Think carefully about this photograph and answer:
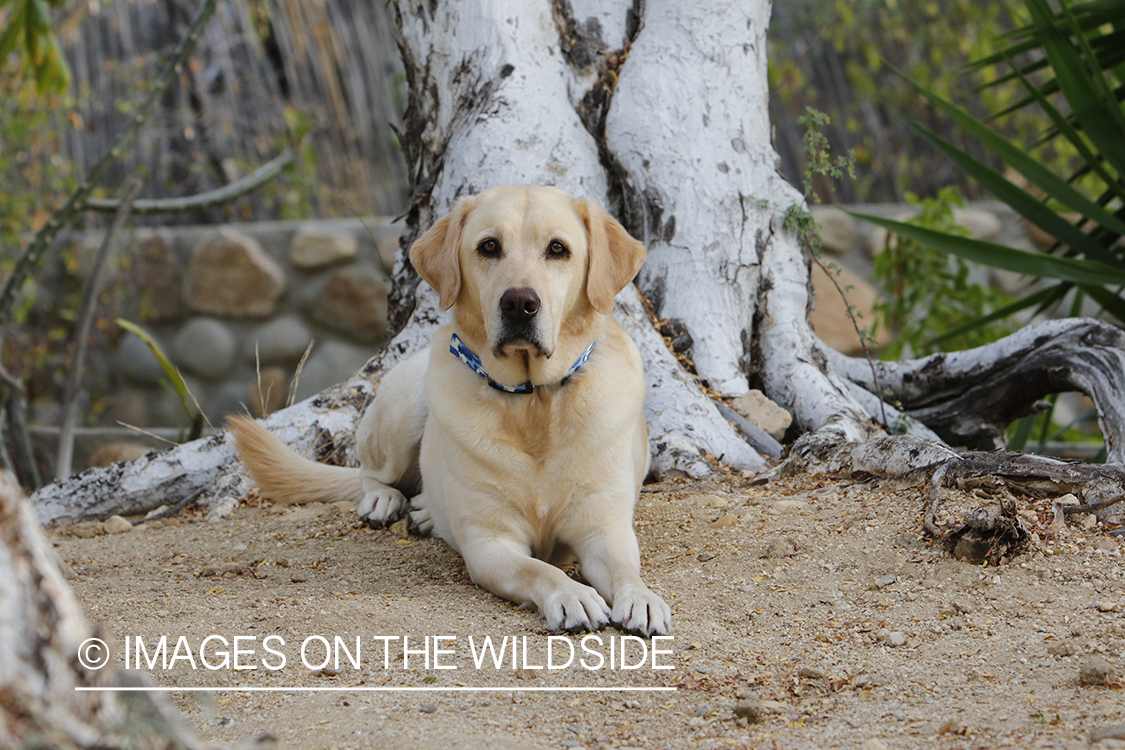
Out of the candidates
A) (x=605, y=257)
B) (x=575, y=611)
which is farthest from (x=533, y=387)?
(x=575, y=611)

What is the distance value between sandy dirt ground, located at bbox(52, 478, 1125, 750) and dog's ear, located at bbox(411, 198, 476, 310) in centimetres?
76

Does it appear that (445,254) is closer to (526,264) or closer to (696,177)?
(526,264)

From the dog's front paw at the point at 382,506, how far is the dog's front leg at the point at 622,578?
2.72 feet

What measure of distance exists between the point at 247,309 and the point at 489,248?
4115 millimetres

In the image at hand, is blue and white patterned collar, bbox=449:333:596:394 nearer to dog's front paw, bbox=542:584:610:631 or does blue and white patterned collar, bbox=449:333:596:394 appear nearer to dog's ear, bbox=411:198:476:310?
dog's ear, bbox=411:198:476:310

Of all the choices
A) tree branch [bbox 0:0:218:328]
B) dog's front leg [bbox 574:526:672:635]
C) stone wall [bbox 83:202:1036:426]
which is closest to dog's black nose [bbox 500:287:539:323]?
dog's front leg [bbox 574:526:672:635]

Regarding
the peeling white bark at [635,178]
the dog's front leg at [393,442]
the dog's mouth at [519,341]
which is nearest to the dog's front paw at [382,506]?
the dog's front leg at [393,442]

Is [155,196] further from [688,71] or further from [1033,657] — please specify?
[1033,657]

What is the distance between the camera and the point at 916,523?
88.4 inches

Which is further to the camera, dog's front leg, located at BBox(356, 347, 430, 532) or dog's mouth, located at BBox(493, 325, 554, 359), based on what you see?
dog's front leg, located at BBox(356, 347, 430, 532)

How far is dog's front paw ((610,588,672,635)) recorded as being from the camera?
1857 mm

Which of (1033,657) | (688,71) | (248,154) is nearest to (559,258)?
(1033,657)

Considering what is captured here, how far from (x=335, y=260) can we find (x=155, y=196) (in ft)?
4.79
